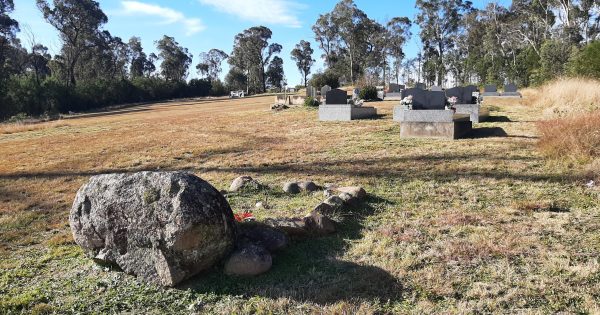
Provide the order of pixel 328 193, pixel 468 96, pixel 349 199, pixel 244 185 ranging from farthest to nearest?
pixel 468 96 → pixel 244 185 → pixel 328 193 → pixel 349 199

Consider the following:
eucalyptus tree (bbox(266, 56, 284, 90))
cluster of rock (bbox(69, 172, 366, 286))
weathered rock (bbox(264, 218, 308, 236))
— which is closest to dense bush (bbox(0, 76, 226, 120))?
eucalyptus tree (bbox(266, 56, 284, 90))

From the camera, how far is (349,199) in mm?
5211

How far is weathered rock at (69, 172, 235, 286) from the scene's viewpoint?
10.9 feet

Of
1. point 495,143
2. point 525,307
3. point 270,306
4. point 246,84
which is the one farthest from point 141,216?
point 246,84

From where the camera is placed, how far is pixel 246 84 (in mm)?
80438

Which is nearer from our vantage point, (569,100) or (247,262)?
(247,262)

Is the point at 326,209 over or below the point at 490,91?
below

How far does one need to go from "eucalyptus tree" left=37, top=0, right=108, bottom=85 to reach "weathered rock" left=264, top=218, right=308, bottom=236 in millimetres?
59121

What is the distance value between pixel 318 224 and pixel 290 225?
0.31 m

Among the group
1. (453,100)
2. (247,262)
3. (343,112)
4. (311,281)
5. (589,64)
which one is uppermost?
(589,64)

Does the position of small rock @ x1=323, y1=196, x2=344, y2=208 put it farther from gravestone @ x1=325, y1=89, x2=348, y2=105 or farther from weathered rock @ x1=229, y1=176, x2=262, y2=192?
gravestone @ x1=325, y1=89, x2=348, y2=105

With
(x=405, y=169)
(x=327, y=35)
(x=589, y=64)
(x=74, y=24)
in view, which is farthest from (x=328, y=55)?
(x=405, y=169)

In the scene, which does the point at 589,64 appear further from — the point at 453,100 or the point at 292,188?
the point at 292,188

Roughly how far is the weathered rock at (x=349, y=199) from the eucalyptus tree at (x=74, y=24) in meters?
58.6
